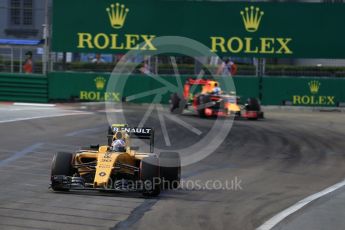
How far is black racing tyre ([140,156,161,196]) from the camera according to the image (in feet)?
35.5

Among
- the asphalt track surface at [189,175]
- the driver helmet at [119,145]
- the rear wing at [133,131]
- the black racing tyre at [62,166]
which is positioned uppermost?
the rear wing at [133,131]

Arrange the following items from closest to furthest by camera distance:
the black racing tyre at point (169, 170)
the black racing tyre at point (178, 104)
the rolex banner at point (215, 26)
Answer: the black racing tyre at point (169, 170), the black racing tyre at point (178, 104), the rolex banner at point (215, 26)

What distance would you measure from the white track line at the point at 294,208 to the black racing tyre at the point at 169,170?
2165 mm

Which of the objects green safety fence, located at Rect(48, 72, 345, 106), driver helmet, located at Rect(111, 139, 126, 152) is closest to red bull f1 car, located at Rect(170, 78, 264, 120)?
green safety fence, located at Rect(48, 72, 345, 106)

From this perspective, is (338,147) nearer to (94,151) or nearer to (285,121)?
(285,121)

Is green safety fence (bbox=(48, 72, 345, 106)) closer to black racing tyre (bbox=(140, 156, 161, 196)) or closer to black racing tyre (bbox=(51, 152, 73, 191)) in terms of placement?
black racing tyre (bbox=(51, 152, 73, 191))

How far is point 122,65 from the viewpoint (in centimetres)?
3052

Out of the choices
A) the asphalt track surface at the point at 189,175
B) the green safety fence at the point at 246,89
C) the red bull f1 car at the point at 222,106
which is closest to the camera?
the asphalt track surface at the point at 189,175

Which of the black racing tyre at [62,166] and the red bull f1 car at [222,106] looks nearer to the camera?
the black racing tyre at [62,166]

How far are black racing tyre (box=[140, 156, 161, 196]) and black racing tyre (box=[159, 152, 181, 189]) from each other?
65cm

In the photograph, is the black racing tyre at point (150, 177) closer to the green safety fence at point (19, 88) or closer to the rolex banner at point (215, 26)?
the green safety fence at point (19, 88)

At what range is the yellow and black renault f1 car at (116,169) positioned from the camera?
1086 cm

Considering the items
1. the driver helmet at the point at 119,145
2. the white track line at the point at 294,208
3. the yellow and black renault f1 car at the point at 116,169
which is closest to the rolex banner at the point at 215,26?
the white track line at the point at 294,208

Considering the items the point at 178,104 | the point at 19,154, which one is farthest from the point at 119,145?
the point at 178,104
